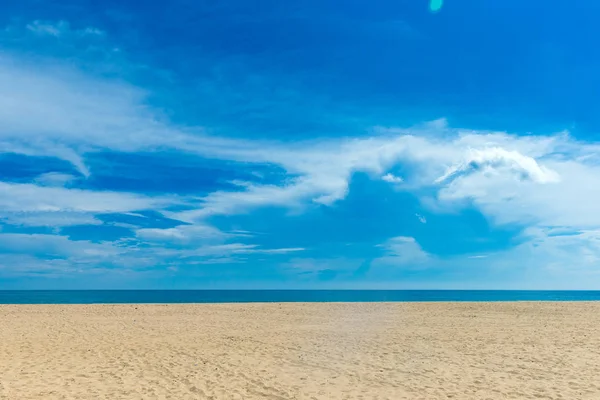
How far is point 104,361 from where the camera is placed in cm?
1700

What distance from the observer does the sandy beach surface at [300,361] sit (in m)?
13.0

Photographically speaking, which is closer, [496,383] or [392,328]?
[496,383]

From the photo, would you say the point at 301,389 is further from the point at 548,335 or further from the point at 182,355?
the point at 548,335

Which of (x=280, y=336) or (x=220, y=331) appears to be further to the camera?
(x=220, y=331)

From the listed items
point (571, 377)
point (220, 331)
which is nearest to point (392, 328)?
point (220, 331)

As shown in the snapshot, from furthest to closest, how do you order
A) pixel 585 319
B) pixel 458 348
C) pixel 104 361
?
pixel 585 319, pixel 458 348, pixel 104 361

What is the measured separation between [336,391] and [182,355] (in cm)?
769

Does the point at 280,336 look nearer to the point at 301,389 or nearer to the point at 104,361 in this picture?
the point at 104,361

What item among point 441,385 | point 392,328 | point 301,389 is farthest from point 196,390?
point 392,328

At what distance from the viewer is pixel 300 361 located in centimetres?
1695

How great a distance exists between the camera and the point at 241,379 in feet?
47.0

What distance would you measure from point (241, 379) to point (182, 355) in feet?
16.0

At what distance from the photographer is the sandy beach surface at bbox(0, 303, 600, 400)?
1296cm

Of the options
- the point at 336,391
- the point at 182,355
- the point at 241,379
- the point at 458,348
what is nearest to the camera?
the point at 336,391
